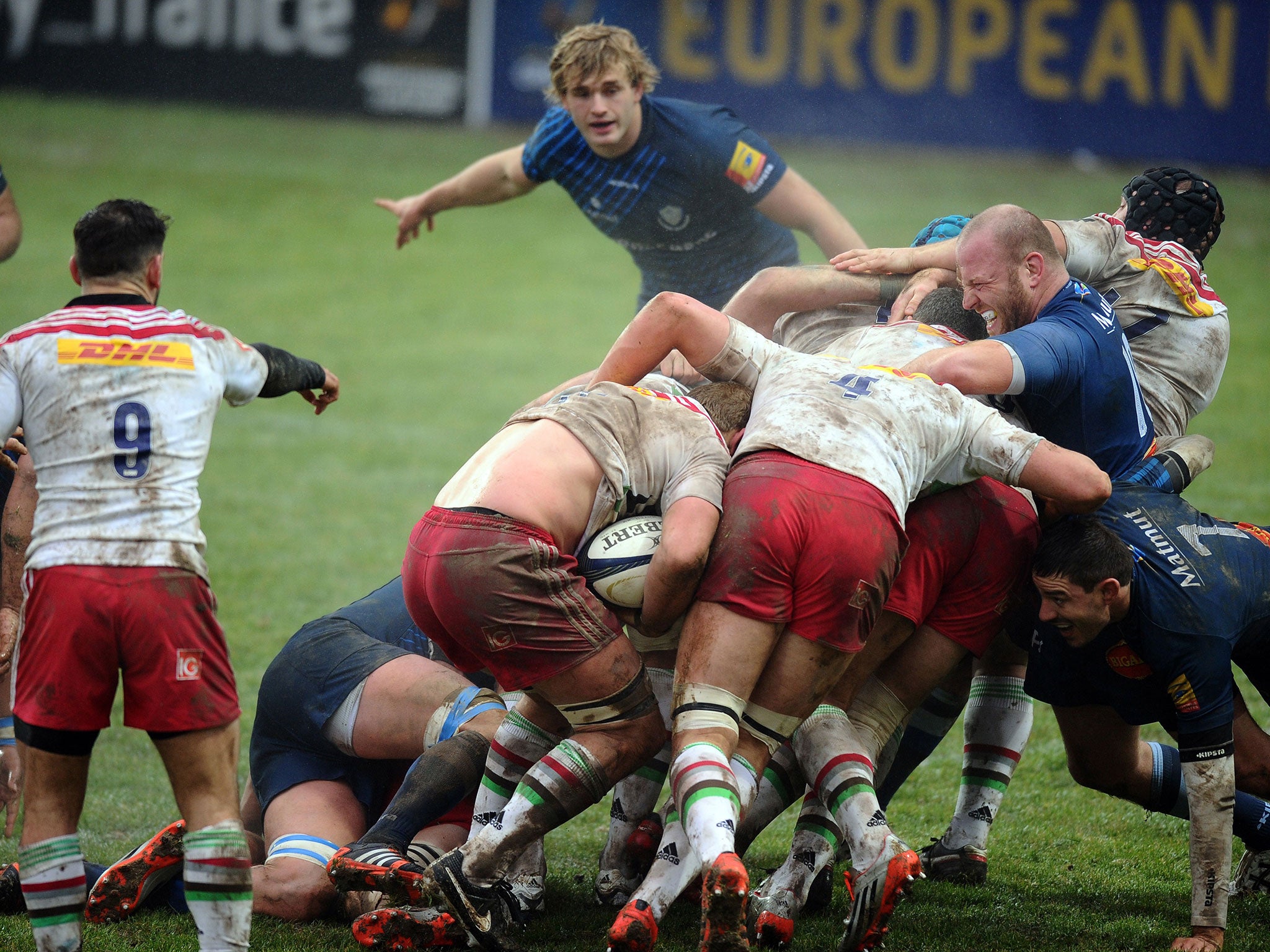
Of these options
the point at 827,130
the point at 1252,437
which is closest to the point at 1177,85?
the point at 827,130

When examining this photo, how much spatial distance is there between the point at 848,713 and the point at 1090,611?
2.61ft

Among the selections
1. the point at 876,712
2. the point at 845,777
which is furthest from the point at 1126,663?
the point at 845,777

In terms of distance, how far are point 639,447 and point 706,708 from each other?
79cm

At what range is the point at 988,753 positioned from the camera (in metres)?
4.68

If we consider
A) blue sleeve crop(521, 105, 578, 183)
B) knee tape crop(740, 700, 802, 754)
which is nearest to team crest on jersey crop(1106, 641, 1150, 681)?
knee tape crop(740, 700, 802, 754)

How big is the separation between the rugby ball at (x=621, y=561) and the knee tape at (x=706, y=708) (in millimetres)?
320

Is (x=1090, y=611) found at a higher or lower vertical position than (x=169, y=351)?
lower

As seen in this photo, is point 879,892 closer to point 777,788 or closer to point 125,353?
point 777,788

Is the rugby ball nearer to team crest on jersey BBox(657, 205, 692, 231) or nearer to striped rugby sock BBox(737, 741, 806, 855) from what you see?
striped rugby sock BBox(737, 741, 806, 855)

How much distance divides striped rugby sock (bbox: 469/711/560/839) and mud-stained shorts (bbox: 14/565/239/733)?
36.1 inches

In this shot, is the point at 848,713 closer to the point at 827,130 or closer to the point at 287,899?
the point at 287,899

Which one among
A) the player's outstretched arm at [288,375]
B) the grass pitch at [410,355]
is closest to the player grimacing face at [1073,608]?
the grass pitch at [410,355]

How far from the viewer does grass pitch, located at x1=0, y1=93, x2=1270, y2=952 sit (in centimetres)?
443

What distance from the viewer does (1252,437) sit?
1267 cm
